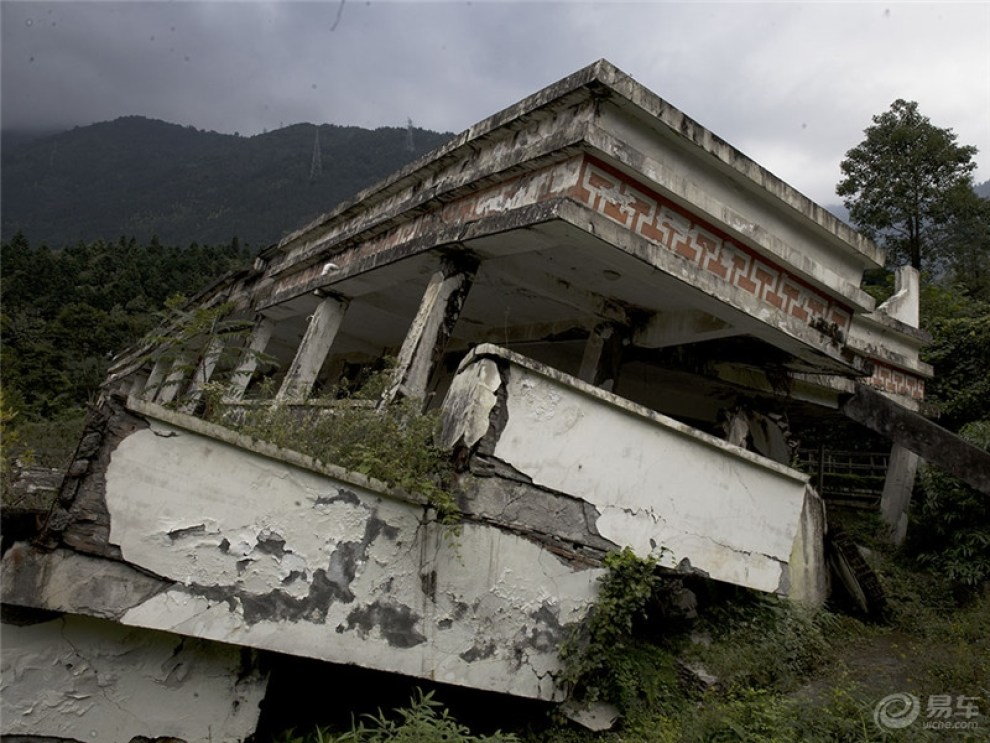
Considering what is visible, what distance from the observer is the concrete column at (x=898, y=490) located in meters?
9.40

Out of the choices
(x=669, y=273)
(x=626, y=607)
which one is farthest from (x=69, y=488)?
(x=669, y=273)

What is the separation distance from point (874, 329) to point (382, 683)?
850 cm

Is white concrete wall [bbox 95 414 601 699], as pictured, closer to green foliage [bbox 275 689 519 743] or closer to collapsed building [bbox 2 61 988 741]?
collapsed building [bbox 2 61 988 741]

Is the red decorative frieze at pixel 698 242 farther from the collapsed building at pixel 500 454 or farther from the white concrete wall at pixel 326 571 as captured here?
the white concrete wall at pixel 326 571

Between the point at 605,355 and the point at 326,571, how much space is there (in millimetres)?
4076

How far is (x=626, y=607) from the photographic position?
4.30m

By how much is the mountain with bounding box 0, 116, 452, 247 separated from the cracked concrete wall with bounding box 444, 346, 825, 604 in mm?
58765

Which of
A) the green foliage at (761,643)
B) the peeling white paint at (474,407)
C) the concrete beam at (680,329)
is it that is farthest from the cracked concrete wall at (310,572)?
the concrete beam at (680,329)

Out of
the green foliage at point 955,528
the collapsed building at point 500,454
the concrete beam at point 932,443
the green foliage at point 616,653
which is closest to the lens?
the collapsed building at point 500,454

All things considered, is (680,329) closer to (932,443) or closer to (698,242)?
(698,242)

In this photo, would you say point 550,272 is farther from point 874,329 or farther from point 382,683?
point 874,329

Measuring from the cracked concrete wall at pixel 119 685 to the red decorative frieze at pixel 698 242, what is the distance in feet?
12.6

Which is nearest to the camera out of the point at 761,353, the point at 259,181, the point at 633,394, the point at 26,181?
the point at 761,353

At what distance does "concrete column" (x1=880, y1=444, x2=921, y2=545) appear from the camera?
9.40 m
